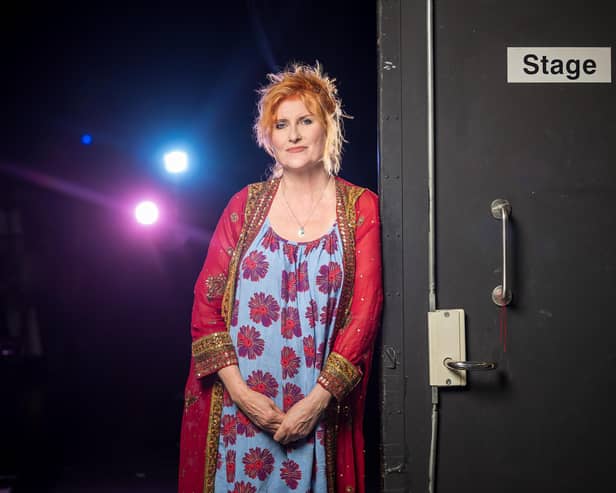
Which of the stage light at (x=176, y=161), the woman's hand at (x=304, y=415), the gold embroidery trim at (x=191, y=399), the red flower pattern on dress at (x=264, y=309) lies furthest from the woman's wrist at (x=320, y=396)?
the stage light at (x=176, y=161)

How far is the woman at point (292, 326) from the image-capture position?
5.10 ft

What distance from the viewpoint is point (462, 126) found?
5.45 ft

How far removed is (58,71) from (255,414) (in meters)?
1.44

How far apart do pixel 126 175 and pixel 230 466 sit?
1447 mm

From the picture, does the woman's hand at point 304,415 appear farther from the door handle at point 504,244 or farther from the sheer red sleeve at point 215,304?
the door handle at point 504,244

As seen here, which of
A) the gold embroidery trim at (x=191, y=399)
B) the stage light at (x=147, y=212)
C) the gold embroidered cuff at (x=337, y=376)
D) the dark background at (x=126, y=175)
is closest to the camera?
the gold embroidered cuff at (x=337, y=376)

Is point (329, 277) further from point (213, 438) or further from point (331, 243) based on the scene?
point (213, 438)

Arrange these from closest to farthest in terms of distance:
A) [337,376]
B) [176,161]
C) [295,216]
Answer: [337,376] < [295,216] < [176,161]

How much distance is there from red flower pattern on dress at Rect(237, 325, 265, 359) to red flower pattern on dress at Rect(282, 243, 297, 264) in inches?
8.2

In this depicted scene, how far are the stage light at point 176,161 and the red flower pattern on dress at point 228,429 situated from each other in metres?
0.88

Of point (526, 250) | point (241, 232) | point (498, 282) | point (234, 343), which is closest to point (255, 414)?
point (234, 343)

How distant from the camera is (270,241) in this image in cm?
162

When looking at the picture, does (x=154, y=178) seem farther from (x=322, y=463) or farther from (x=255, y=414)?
(x=322, y=463)

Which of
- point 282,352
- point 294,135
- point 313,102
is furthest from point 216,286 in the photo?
point 313,102
